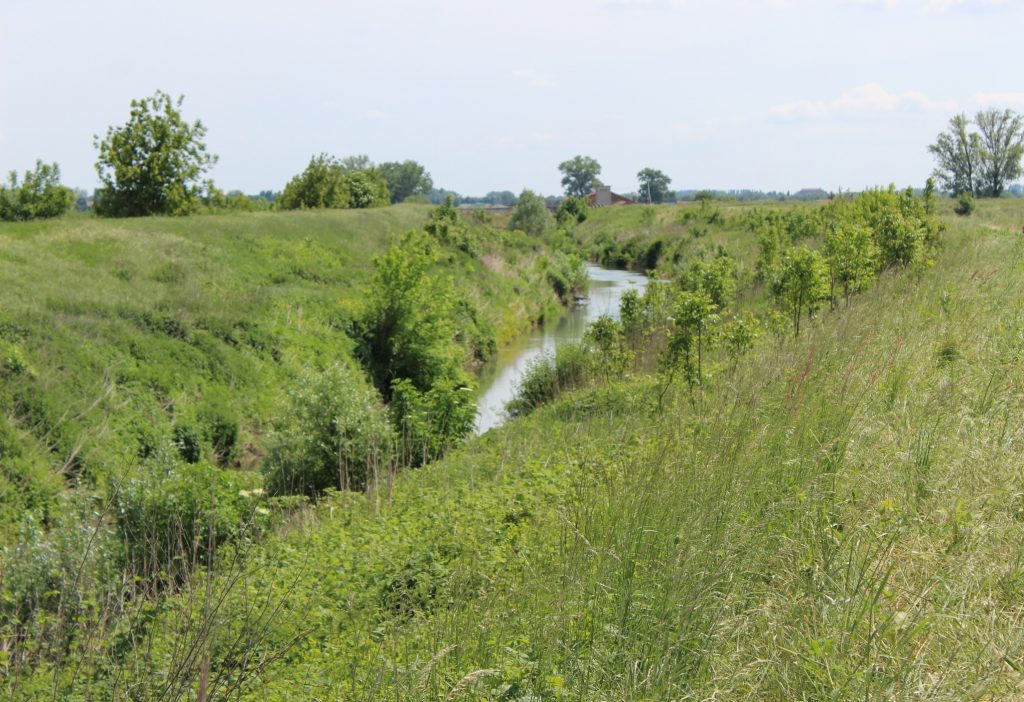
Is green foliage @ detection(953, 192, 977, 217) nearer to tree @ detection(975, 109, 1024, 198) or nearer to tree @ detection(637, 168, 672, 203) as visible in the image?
tree @ detection(975, 109, 1024, 198)

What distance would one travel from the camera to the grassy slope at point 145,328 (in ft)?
45.0

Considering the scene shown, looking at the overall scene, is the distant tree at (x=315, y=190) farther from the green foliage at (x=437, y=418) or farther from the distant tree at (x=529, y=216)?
the green foliage at (x=437, y=418)

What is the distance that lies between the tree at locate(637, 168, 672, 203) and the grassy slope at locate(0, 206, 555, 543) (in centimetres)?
12960

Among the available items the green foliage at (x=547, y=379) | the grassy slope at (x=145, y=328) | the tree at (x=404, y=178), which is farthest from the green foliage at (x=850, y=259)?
the tree at (x=404, y=178)

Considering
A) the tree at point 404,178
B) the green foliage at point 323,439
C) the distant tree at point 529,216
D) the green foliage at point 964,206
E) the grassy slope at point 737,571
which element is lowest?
the green foliage at point 323,439

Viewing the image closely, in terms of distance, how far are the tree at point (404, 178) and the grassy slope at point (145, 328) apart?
4652 inches

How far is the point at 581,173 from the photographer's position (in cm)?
15512

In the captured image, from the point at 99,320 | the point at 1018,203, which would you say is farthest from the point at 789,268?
the point at 1018,203

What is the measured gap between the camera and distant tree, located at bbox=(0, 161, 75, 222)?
3709 cm

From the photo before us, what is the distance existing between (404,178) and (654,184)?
1759 inches

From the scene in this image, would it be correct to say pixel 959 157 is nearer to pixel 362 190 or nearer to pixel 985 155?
pixel 985 155

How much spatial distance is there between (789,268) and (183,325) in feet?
41.2

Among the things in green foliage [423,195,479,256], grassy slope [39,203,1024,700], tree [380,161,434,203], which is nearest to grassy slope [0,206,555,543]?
green foliage [423,195,479,256]

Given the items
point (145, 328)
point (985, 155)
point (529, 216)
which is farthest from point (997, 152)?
point (145, 328)
